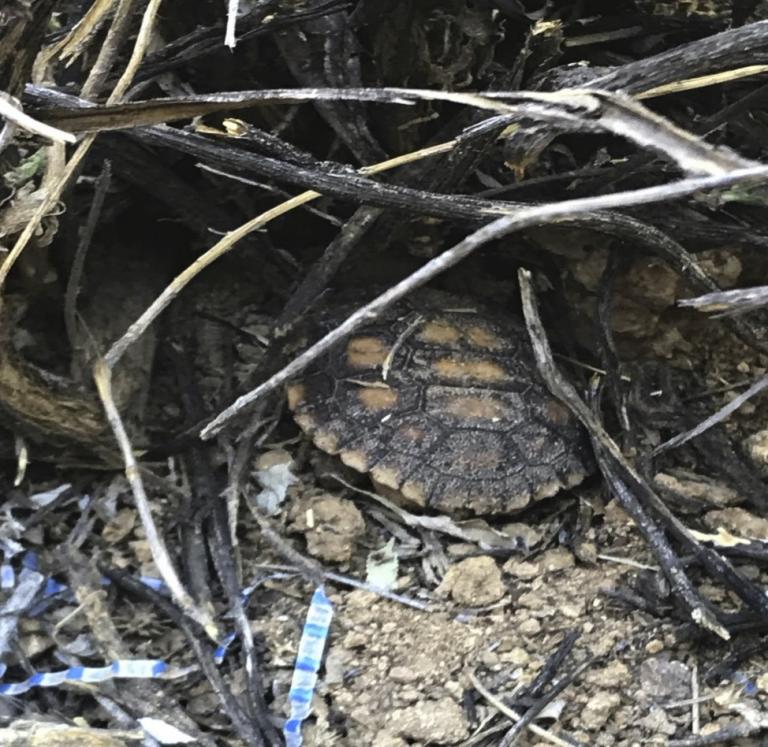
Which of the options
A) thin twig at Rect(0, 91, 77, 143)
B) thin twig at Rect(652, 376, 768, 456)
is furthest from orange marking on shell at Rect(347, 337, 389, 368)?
thin twig at Rect(0, 91, 77, 143)

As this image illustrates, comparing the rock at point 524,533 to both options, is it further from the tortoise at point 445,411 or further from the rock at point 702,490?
the rock at point 702,490

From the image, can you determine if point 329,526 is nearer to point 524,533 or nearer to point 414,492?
point 414,492

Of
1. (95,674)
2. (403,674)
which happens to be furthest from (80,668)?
(403,674)

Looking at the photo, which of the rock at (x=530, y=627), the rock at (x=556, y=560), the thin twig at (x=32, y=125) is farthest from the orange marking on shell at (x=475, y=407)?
the thin twig at (x=32, y=125)

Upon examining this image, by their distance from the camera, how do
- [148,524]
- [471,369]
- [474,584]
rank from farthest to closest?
[471,369] < [474,584] < [148,524]

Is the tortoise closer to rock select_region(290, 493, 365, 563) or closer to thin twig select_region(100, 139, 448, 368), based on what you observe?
rock select_region(290, 493, 365, 563)

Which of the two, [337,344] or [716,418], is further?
[337,344]
